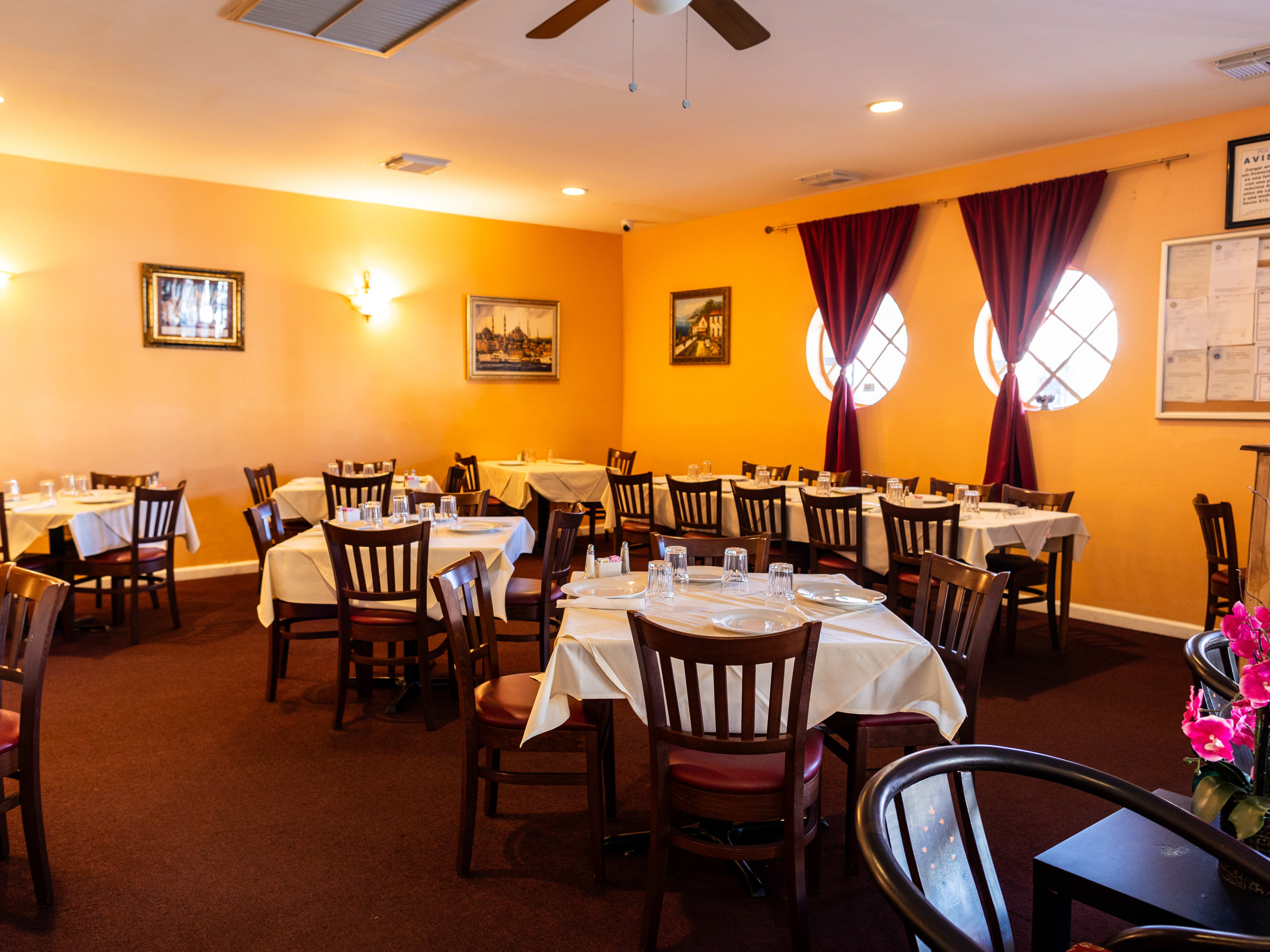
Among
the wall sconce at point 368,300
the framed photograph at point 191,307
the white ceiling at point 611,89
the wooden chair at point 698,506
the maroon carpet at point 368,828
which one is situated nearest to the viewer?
the maroon carpet at point 368,828

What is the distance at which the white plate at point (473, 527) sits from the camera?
440cm

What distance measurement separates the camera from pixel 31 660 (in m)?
2.44

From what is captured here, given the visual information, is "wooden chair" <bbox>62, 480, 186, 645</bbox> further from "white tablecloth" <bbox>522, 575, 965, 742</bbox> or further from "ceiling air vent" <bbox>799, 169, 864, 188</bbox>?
"ceiling air vent" <bbox>799, 169, 864, 188</bbox>

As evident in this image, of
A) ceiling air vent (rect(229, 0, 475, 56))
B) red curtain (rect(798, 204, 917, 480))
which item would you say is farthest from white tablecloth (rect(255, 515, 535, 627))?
red curtain (rect(798, 204, 917, 480))

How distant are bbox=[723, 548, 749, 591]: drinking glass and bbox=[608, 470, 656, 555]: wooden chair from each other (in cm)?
312

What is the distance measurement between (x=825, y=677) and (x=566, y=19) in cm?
258

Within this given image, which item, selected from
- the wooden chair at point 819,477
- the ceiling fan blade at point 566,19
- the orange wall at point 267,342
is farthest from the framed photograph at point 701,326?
the ceiling fan blade at point 566,19

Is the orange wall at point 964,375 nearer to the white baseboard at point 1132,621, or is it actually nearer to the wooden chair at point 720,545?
the white baseboard at point 1132,621

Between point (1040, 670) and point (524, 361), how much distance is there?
18.5ft

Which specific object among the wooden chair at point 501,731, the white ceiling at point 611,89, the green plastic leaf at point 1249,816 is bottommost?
the wooden chair at point 501,731

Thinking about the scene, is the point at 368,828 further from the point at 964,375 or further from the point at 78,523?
the point at 964,375

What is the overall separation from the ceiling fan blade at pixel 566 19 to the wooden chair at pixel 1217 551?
13.1ft

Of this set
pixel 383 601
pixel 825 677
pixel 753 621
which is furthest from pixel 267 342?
pixel 825 677

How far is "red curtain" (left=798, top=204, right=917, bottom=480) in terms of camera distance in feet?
22.6
